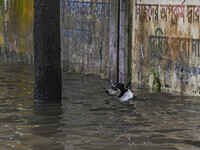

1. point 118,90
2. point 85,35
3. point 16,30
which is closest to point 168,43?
point 118,90

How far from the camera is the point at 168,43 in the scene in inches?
480

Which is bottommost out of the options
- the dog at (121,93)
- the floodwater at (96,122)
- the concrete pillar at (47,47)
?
the floodwater at (96,122)

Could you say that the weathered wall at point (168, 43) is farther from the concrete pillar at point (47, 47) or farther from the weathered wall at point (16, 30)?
the weathered wall at point (16, 30)

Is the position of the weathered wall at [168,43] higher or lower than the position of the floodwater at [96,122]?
higher

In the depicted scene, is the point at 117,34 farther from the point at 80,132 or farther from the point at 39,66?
the point at 80,132

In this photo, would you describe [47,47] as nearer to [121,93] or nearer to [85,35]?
[121,93]

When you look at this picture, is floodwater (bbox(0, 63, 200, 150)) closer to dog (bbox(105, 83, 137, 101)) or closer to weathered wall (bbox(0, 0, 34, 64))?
dog (bbox(105, 83, 137, 101))

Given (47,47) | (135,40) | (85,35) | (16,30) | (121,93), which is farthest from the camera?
→ (16,30)

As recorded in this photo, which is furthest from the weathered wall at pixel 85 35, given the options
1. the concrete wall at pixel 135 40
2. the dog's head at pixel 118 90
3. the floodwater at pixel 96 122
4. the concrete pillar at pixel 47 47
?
the concrete pillar at pixel 47 47

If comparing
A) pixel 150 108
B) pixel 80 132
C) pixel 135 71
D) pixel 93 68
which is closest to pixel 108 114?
pixel 150 108

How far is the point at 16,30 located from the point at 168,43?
938cm

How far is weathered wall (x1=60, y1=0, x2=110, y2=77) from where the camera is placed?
1493 centimetres

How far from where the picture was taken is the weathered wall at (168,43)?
1135cm

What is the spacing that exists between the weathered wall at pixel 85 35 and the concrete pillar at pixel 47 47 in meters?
4.52
